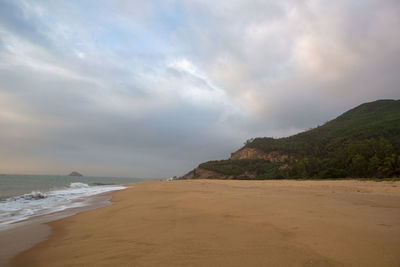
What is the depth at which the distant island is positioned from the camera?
3014cm

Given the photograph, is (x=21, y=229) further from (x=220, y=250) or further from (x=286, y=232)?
(x=286, y=232)

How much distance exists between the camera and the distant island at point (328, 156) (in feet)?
98.9

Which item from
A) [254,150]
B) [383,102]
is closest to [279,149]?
[254,150]

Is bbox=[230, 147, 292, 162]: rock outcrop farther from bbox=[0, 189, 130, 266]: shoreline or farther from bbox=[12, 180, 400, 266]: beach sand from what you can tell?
bbox=[0, 189, 130, 266]: shoreline

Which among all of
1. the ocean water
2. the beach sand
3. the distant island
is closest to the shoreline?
the beach sand

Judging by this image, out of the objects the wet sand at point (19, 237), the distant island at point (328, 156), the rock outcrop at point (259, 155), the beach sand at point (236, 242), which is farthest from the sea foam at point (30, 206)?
the rock outcrop at point (259, 155)

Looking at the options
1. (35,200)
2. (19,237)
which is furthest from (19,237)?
(35,200)

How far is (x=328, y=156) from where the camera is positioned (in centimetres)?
4497

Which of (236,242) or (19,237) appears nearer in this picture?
(236,242)

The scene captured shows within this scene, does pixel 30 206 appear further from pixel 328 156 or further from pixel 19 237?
pixel 328 156

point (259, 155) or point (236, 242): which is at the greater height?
point (259, 155)

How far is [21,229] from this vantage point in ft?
18.4

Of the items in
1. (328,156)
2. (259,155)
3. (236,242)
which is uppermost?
(259,155)

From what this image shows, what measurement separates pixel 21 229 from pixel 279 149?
2613 inches
